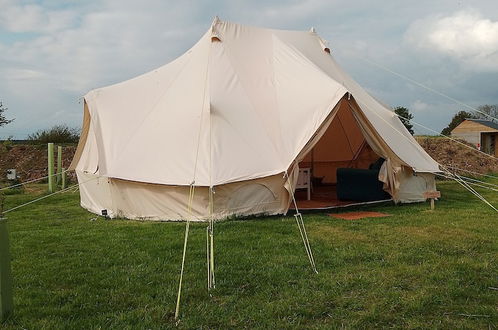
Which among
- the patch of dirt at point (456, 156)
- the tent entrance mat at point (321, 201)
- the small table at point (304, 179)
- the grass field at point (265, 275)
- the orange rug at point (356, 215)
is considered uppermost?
the patch of dirt at point (456, 156)

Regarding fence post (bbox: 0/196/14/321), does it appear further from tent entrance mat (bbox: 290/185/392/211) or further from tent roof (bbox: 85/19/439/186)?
tent entrance mat (bbox: 290/185/392/211)

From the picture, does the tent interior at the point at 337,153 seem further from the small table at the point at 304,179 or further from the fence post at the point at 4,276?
the fence post at the point at 4,276

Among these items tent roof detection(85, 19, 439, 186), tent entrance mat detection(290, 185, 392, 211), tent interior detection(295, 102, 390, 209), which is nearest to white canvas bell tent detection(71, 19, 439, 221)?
tent roof detection(85, 19, 439, 186)

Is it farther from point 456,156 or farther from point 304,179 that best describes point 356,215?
point 456,156

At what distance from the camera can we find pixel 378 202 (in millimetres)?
8602

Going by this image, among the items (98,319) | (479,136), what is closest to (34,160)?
(98,319)

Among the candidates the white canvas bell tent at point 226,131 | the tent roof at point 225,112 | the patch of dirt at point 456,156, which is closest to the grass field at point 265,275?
the white canvas bell tent at point 226,131

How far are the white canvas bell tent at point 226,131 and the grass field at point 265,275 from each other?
20.7 inches

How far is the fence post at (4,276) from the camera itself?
3.13 m

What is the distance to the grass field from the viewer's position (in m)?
3.38

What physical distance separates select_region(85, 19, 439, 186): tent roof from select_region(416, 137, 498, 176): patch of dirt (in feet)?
30.3

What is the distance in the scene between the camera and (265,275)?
4.32 metres

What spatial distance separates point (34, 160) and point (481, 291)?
16.4 meters

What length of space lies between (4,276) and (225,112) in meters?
4.68
